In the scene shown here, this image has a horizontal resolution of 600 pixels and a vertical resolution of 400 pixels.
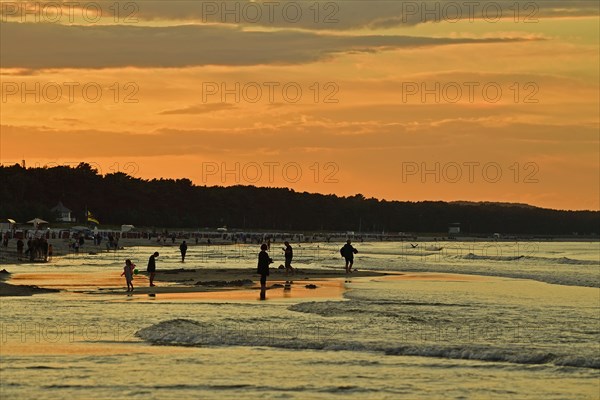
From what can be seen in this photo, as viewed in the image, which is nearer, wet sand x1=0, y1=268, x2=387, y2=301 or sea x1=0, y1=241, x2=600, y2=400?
sea x1=0, y1=241, x2=600, y2=400

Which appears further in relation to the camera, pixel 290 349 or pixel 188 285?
pixel 188 285

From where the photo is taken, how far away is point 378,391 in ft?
55.2

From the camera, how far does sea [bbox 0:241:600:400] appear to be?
55.6 feet

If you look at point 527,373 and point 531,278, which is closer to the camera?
point 527,373

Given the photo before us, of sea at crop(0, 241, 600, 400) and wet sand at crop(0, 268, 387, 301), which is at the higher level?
wet sand at crop(0, 268, 387, 301)

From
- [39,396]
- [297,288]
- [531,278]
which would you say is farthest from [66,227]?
[39,396]

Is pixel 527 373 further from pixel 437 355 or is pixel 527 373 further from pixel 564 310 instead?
pixel 564 310

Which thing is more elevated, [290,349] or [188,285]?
[188,285]

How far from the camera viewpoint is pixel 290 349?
70.5 ft

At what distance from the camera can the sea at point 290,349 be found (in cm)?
1695

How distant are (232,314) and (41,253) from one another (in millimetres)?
→ 42915

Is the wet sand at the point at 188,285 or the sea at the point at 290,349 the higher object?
the wet sand at the point at 188,285

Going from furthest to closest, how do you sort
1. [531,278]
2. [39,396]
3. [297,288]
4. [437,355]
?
[531,278] → [297,288] → [437,355] → [39,396]

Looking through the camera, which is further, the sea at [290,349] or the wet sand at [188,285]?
the wet sand at [188,285]
